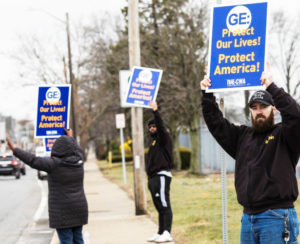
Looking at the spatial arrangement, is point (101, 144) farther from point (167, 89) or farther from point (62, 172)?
point (62, 172)

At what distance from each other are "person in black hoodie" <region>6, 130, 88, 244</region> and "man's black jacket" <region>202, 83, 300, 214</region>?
8.75ft

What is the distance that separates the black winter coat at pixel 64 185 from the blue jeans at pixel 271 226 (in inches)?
109

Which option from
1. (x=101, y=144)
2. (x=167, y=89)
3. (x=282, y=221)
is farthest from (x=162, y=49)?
(x=101, y=144)

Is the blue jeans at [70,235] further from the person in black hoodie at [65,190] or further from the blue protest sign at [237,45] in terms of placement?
the blue protest sign at [237,45]

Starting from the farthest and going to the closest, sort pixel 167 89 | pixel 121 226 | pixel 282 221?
pixel 167 89
pixel 121 226
pixel 282 221

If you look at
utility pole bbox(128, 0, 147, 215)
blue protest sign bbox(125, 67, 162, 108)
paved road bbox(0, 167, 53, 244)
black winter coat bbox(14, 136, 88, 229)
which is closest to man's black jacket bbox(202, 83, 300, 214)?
black winter coat bbox(14, 136, 88, 229)

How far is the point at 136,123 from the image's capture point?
46.0ft

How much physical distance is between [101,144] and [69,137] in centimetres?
8008

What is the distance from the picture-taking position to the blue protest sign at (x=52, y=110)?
440 inches

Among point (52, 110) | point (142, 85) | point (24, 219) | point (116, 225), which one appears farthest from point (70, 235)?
point (24, 219)

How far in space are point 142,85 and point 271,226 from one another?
7.46m

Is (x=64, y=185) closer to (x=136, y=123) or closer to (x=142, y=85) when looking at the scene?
(x=142, y=85)

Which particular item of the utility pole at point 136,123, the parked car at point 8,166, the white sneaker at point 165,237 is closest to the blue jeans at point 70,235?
the white sneaker at point 165,237

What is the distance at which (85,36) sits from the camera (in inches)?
2205
